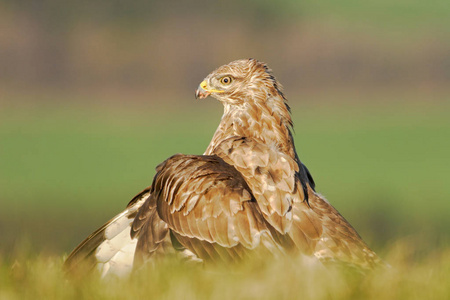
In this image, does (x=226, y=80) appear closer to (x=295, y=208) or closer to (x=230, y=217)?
(x=295, y=208)

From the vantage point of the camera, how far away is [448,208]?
21000 mm

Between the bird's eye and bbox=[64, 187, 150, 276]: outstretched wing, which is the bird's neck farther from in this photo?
bbox=[64, 187, 150, 276]: outstretched wing

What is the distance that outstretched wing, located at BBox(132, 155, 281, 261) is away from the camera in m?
5.86

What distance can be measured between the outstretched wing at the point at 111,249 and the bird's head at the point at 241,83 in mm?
1301

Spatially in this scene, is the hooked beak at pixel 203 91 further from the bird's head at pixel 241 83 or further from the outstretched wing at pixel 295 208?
the outstretched wing at pixel 295 208

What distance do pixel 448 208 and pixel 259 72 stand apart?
1461 cm

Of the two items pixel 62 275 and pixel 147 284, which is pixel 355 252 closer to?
pixel 147 284

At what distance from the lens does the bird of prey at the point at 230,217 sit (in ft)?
19.4

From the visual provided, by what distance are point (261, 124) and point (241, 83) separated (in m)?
0.55

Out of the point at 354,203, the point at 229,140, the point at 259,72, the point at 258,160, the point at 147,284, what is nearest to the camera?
the point at 147,284

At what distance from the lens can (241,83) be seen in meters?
7.55

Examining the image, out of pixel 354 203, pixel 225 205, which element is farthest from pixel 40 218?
pixel 225 205

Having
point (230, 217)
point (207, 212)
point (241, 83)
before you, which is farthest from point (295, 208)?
point (241, 83)

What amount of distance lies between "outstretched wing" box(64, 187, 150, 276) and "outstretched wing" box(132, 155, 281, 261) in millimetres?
329
